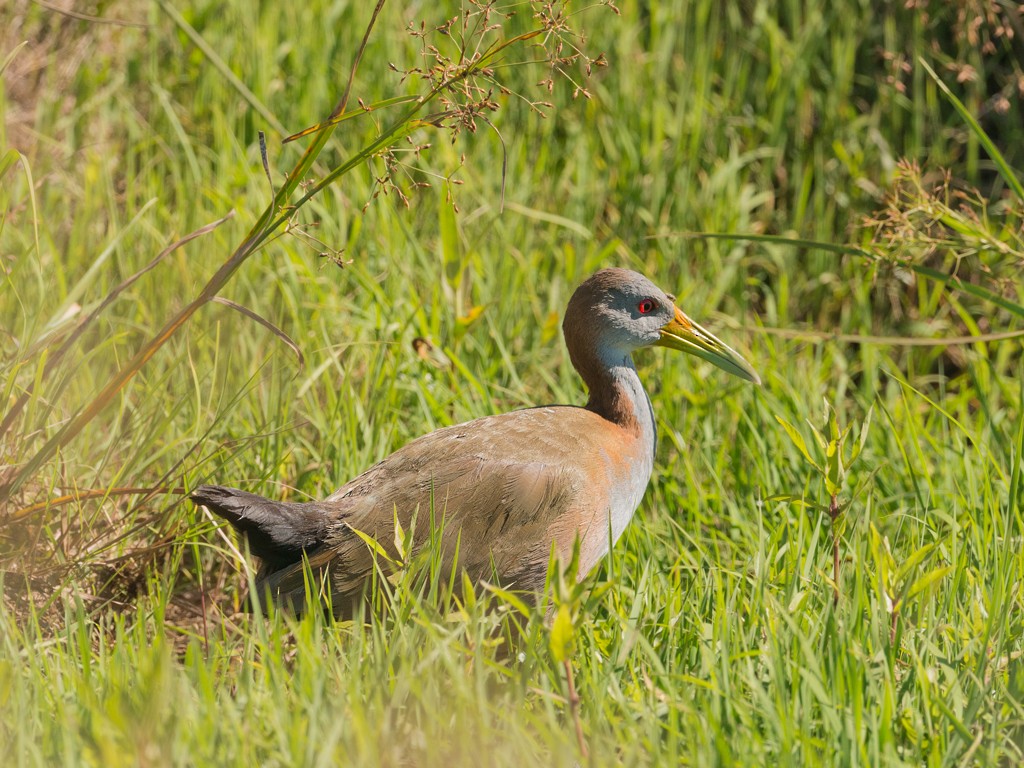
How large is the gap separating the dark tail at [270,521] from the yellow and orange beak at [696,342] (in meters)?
1.35

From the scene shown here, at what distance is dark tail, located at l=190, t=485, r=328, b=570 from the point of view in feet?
9.78

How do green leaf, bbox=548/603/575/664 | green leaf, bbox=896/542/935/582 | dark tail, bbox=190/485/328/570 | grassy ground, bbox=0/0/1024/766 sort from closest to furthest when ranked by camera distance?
green leaf, bbox=548/603/575/664
grassy ground, bbox=0/0/1024/766
green leaf, bbox=896/542/935/582
dark tail, bbox=190/485/328/570

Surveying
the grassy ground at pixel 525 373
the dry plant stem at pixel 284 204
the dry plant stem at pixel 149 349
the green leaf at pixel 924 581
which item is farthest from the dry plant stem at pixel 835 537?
the dry plant stem at pixel 149 349

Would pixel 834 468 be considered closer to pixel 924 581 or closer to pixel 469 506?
pixel 924 581

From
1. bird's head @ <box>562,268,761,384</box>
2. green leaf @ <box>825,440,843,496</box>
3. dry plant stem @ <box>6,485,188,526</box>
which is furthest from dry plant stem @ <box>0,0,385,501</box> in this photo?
green leaf @ <box>825,440,843,496</box>

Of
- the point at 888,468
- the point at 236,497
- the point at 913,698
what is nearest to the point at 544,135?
the point at 888,468

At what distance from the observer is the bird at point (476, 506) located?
318 cm

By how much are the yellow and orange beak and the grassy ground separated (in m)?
0.35

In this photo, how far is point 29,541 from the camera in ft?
10.9

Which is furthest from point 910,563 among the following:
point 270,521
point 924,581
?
point 270,521

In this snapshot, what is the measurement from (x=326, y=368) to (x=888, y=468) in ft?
6.68

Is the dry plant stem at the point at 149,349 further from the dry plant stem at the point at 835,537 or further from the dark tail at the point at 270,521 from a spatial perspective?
the dry plant stem at the point at 835,537

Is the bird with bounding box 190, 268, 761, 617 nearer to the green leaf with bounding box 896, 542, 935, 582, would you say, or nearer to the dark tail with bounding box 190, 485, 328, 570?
the dark tail with bounding box 190, 485, 328, 570

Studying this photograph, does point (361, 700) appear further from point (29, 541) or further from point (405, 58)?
point (405, 58)
